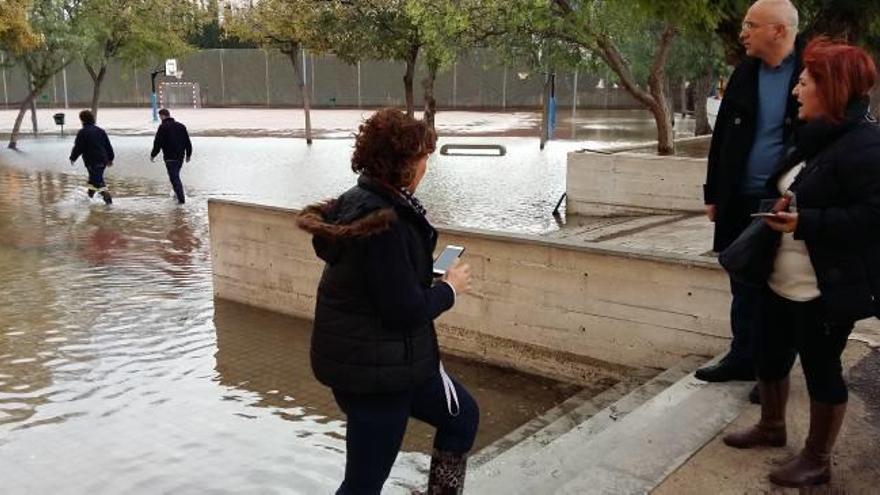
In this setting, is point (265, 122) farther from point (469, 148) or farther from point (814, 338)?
point (814, 338)

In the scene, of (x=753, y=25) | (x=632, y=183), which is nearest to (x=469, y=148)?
(x=632, y=183)

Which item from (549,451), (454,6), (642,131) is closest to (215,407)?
(549,451)

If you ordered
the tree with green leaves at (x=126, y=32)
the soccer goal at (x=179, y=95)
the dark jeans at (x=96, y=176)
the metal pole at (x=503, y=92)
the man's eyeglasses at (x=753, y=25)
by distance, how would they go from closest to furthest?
the man's eyeglasses at (x=753, y=25), the dark jeans at (x=96, y=176), the tree with green leaves at (x=126, y=32), the metal pole at (x=503, y=92), the soccer goal at (x=179, y=95)

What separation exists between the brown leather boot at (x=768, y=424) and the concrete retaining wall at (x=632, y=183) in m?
8.06

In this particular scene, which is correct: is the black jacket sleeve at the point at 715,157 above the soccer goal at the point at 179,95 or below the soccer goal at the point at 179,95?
below

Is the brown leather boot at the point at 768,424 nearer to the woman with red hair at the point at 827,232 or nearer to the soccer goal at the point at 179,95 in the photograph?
the woman with red hair at the point at 827,232

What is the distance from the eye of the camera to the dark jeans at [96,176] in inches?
549

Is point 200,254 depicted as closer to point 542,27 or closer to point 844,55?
point 542,27

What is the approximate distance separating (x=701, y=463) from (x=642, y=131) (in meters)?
26.7

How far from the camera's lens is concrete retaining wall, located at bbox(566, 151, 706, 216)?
11430 mm

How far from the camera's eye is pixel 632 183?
11961mm

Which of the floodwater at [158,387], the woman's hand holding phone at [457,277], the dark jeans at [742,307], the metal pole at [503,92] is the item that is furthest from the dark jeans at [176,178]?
the metal pole at [503,92]

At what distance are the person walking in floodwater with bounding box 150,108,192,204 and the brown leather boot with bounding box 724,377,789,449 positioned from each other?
1164 centimetres

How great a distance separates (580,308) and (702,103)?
21460 millimetres
